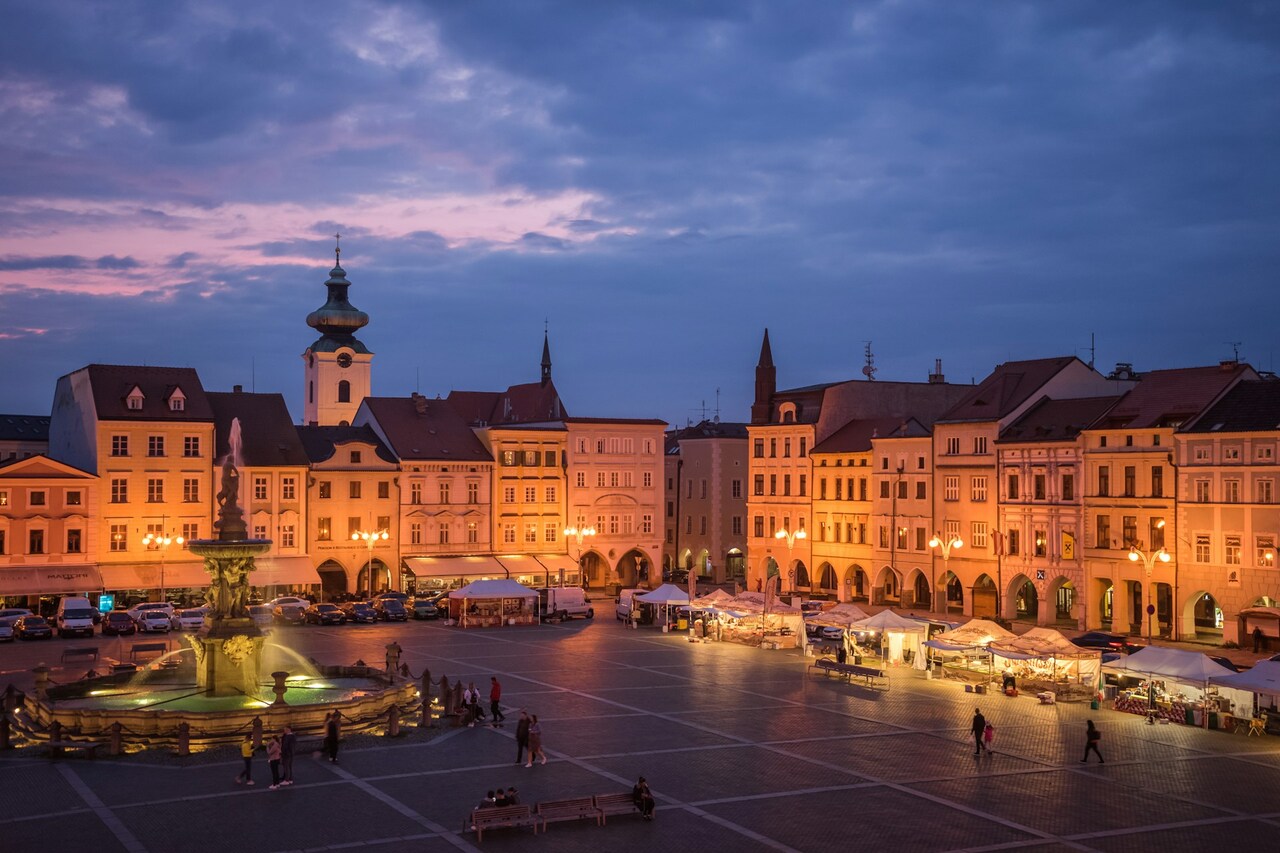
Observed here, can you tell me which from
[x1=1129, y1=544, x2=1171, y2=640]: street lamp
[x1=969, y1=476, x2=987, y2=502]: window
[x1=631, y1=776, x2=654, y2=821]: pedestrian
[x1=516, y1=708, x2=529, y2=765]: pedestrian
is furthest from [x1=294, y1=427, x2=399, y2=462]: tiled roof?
[x1=631, y1=776, x2=654, y2=821]: pedestrian

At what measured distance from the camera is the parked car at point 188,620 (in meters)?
60.9

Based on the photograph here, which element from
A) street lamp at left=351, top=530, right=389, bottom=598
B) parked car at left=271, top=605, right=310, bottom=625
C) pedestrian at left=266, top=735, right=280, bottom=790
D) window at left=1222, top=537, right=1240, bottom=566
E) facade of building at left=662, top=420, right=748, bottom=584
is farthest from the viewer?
facade of building at left=662, top=420, right=748, bottom=584

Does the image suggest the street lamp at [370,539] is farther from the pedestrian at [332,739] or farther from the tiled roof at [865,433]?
the pedestrian at [332,739]

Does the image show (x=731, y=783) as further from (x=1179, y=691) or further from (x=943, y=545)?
(x=943, y=545)

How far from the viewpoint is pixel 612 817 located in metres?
27.8

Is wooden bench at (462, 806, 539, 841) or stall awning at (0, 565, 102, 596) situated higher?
stall awning at (0, 565, 102, 596)

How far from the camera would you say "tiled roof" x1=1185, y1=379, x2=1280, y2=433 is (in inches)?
2264

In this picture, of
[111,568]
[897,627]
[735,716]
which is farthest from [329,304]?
[735,716]

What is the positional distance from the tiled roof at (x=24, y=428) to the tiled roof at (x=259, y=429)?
17.2m

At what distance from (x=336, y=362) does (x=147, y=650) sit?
6815cm

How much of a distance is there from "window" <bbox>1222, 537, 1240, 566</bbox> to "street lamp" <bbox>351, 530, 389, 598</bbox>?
1749 inches

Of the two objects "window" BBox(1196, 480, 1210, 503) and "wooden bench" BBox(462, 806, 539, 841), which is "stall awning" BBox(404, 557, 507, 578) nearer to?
"window" BBox(1196, 480, 1210, 503)

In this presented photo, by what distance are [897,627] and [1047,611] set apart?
1931cm

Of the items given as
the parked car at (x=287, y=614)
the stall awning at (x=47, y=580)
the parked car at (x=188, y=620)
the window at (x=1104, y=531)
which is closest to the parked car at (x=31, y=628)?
the parked car at (x=188, y=620)
